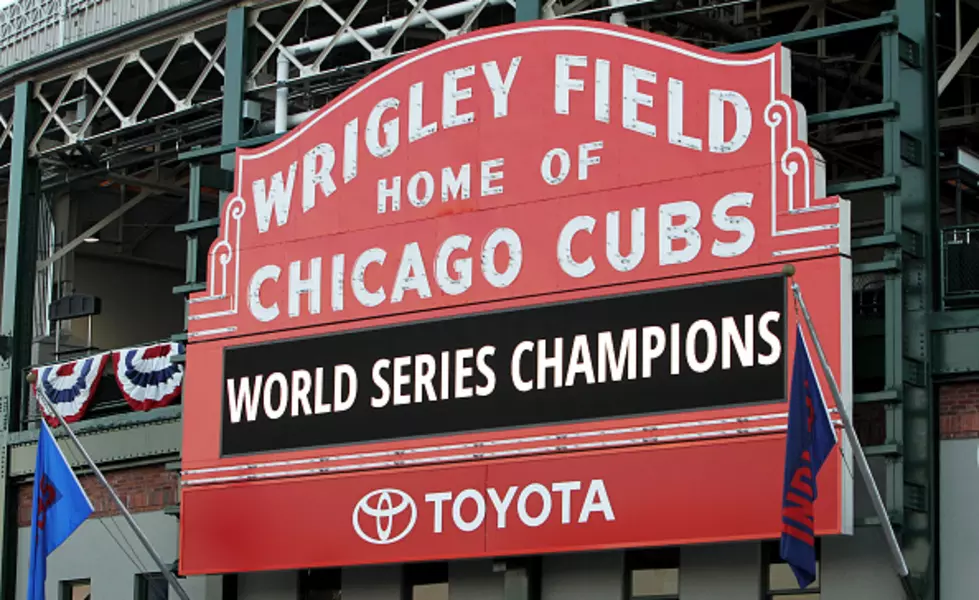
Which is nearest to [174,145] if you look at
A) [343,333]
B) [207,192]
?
[207,192]

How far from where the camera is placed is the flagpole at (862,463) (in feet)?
65.5

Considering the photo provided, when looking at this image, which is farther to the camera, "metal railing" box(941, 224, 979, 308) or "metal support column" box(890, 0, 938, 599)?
"metal railing" box(941, 224, 979, 308)

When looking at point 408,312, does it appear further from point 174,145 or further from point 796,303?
point 174,145

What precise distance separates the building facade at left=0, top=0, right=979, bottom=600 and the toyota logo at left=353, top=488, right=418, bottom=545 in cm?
32

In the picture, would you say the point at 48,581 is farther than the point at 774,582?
Yes

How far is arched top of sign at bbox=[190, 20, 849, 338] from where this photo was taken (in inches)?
891

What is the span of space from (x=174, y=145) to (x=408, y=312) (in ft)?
44.5

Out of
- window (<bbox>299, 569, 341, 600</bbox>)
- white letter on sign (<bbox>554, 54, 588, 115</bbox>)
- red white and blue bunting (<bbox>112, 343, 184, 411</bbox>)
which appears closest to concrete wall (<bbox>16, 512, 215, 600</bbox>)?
red white and blue bunting (<bbox>112, 343, 184, 411</bbox>)

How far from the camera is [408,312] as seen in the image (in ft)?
83.7

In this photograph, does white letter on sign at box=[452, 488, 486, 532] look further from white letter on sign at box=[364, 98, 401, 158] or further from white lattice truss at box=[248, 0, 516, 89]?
white lattice truss at box=[248, 0, 516, 89]

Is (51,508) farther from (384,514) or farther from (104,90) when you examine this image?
(104,90)

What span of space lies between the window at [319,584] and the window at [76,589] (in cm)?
506

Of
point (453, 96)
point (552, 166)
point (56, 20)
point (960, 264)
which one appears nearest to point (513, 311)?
point (552, 166)

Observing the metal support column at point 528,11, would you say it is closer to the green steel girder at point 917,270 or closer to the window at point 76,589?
the green steel girder at point 917,270
